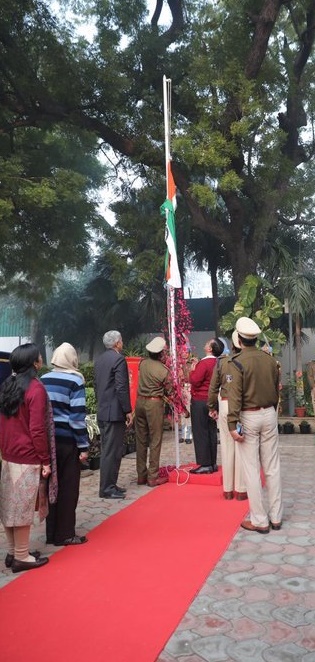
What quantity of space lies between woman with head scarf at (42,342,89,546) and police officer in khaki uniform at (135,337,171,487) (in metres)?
1.89

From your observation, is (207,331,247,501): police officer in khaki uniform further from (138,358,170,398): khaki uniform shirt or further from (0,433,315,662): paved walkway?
(138,358,170,398): khaki uniform shirt

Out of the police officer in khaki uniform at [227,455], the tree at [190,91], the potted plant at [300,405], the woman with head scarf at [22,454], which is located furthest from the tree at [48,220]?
the woman with head scarf at [22,454]

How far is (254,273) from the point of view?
13.5 m

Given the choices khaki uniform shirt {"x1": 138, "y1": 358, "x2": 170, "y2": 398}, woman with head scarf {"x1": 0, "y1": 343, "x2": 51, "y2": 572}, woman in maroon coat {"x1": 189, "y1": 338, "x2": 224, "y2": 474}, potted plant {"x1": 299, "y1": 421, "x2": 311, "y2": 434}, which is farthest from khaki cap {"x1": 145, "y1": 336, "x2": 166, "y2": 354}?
potted plant {"x1": 299, "y1": 421, "x2": 311, "y2": 434}

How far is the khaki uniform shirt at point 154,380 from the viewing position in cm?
608

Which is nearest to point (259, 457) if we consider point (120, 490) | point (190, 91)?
point (120, 490)

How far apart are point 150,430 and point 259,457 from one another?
180 centimetres

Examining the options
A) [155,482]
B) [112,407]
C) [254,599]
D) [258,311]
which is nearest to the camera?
[254,599]

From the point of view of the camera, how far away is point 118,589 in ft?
10.8

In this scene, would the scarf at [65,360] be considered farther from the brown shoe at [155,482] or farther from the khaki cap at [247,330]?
the brown shoe at [155,482]

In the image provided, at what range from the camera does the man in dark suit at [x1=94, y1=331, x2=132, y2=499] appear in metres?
5.57

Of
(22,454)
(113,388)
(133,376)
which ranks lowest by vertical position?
(22,454)

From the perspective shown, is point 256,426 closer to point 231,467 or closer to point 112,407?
point 231,467

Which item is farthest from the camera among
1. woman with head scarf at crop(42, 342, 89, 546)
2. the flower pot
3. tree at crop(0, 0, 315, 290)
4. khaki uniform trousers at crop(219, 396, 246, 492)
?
tree at crop(0, 0, 315, 290)
